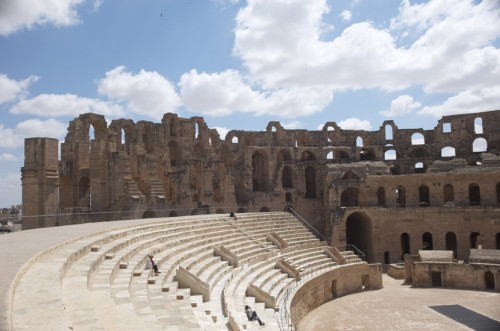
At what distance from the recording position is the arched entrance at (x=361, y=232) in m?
30.7

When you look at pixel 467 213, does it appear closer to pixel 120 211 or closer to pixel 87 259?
pixel 120 211

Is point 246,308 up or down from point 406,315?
up

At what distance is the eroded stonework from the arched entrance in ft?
0.27

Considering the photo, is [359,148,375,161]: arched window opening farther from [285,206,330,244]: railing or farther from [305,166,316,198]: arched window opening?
[285,206,330,244]: railing

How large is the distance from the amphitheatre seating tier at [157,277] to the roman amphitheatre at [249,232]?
0.05m

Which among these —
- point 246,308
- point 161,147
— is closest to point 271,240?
point 246,308

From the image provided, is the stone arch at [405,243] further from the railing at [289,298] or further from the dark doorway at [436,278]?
the railing at [289,298]

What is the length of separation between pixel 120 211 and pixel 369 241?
17036 mm

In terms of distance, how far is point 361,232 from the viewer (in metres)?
32.6

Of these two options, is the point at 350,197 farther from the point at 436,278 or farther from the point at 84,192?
the point at 84,192

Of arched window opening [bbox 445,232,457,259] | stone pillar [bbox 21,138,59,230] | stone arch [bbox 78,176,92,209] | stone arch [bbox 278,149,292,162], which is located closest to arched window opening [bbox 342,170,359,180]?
stone arch [bbox 278,149,292,162]

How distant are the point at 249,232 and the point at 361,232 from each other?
12954mm

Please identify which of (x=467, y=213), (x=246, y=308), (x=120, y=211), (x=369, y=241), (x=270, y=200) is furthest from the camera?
(x=270, y=200)

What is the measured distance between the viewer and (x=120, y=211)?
22.6 metres
